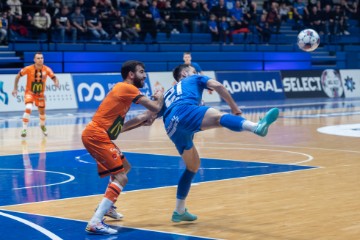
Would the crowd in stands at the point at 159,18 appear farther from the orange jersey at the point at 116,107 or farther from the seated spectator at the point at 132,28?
the orange jersey at the point at 116,107

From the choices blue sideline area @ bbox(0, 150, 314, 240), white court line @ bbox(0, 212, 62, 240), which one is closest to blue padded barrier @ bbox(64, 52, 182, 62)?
blue sideline area @ bbox(0, 150, 314, 240)

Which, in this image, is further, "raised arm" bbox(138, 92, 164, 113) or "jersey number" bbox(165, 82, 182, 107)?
"jersey number" bbox(165, 82, 182, 107)

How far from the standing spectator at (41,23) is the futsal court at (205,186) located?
859 cm

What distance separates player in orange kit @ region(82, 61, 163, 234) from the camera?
27.1 ft

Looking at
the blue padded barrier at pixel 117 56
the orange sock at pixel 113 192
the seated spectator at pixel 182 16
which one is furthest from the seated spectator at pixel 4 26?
the orange sock at pixel 113 192

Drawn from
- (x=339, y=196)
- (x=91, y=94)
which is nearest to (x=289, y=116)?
(x=91, y=94)

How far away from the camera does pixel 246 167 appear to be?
13.1 m

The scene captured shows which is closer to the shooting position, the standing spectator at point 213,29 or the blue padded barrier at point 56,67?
the blue padded barrier at point 56,67

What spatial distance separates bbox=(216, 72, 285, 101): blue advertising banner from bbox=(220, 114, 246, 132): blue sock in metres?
23.1

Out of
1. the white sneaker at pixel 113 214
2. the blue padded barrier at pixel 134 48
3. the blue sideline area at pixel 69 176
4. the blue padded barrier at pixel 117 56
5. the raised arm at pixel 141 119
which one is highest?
the raised arm at pixel 141 119

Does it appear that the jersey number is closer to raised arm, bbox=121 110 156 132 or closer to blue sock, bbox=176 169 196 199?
raised arm, bbox=121 110 156 132

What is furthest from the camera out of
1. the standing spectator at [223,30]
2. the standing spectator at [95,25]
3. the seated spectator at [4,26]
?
the standing spectator at [223,30]

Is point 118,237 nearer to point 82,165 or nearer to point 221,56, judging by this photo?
point 82,165

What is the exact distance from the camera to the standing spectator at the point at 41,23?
1096 inches
